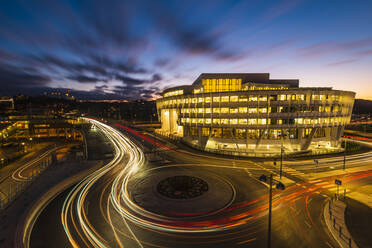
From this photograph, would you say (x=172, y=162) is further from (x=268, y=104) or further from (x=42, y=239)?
(x=268, y=104)

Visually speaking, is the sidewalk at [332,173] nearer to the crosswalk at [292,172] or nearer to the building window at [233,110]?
the crosswalk at [292,172]

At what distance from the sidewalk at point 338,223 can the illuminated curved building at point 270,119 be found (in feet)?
64.0

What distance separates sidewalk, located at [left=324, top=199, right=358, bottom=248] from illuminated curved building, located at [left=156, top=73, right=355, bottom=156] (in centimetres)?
1950

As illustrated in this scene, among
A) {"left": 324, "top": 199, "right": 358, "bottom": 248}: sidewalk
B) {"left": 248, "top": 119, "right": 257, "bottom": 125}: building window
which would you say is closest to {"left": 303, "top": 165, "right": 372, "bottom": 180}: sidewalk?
{"left": 324, "top": 199, "right": 358, "bottom": 248}: sidewalk

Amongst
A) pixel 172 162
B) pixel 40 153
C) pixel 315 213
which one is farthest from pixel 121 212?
pixel 40 153

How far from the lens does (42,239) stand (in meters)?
14.3

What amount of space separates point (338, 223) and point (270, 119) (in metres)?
31.5

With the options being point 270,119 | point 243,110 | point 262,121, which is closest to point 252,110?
point 243,110

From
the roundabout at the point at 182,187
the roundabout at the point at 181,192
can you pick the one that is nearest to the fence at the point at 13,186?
the roundabout at the point at 181,192

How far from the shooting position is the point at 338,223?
15781 millimetres

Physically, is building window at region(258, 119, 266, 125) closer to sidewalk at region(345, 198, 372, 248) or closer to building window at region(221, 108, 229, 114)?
building window at region(221, 108, 229, 114)

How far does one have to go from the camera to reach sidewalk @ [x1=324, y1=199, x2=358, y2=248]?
44.4 ft

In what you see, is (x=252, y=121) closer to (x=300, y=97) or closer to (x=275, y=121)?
(x=275, y=121)

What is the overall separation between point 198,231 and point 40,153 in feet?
214
